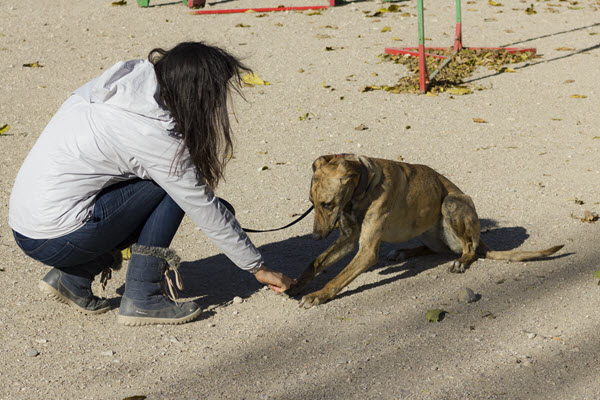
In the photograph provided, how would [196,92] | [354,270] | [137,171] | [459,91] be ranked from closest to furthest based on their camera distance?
1. [196,92]
2. [137,171]
3. [354,270]
4. [459,91]

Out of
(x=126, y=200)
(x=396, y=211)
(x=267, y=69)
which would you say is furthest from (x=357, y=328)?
(x=267, y=69)

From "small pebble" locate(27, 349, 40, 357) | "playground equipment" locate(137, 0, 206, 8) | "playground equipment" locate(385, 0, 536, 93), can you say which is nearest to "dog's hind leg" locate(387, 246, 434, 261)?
"small pebble" locate(27, 349, 40, 357)

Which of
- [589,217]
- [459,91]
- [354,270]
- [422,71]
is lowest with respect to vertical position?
[589,217]

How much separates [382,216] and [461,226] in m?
0.68

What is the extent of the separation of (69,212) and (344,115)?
4440mm

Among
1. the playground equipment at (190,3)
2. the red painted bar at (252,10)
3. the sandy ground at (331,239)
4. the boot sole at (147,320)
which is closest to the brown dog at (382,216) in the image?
the sandy ground at (331,239)

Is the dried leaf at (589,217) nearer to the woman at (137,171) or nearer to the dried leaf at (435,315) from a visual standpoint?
the dried leaf at (435,315)

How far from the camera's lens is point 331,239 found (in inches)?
208

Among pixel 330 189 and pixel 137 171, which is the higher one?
pixel 137 171

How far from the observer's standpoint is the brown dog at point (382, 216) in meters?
4.05

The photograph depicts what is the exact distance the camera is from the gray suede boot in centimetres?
392

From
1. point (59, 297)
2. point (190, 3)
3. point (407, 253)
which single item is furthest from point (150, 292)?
point (190, 3)

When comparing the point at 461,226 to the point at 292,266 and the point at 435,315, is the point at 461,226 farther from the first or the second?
the point at 292,266

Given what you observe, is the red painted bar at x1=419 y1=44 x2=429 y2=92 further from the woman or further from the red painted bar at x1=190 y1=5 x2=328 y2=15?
the woman
